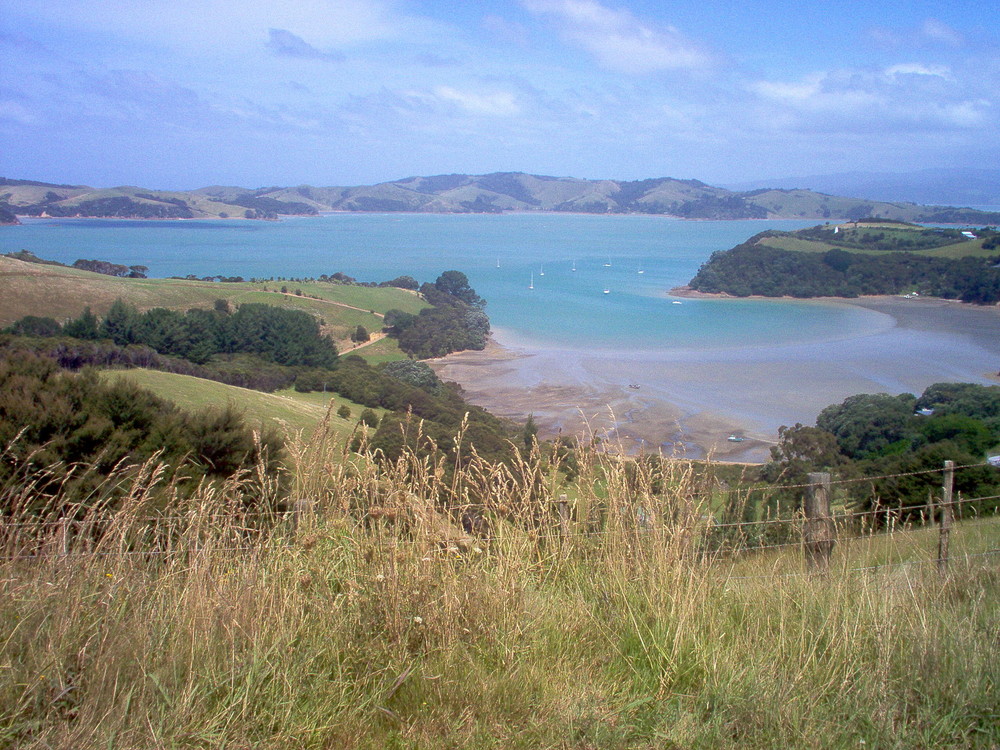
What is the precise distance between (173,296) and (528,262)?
5774cm

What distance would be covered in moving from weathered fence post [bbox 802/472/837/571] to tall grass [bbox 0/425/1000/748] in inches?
13.5

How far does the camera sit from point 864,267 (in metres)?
68.2

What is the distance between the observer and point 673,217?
644 ft

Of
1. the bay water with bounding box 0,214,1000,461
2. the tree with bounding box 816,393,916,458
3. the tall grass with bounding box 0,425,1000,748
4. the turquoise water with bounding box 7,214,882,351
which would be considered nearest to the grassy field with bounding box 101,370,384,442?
the bay water with bounding box 0,214,1000,461

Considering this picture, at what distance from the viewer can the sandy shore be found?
84.6 ft

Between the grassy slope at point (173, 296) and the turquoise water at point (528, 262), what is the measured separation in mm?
9833

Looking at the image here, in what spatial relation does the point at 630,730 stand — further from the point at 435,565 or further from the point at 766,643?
the point at 435,565

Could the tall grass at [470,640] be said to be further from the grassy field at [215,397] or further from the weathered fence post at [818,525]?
the grassy field at [215,397]

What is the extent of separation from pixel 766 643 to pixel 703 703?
1.22 feet

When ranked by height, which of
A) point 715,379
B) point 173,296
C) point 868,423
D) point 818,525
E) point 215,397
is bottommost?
point 715,379

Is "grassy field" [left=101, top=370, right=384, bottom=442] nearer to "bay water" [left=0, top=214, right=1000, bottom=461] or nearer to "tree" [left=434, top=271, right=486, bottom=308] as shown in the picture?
"bay water" [left=0, top=214, right=1000, bottom=461]

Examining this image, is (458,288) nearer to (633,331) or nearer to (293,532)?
(633,331)

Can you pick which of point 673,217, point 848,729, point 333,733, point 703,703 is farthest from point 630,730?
point 673,217

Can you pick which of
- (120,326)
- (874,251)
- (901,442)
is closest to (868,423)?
(901,442)
